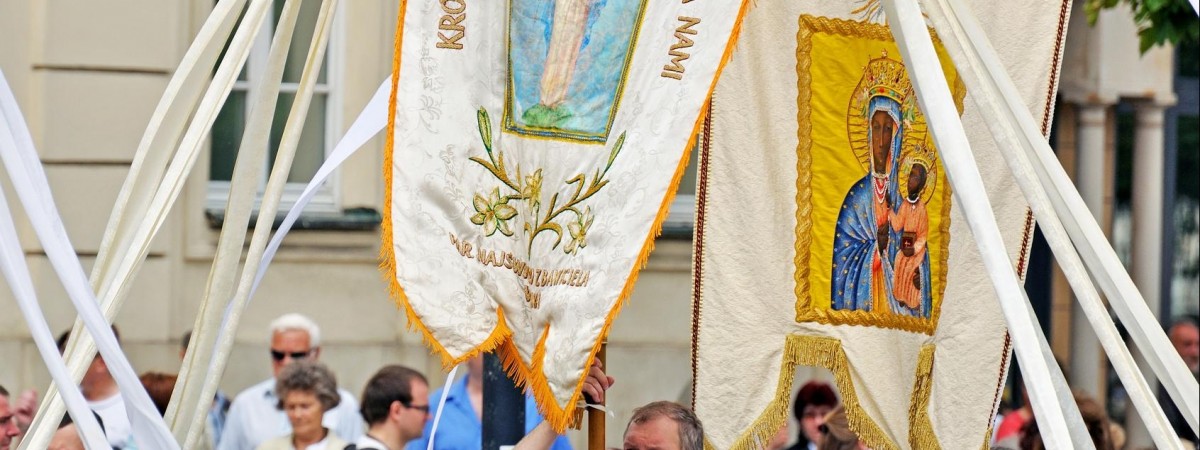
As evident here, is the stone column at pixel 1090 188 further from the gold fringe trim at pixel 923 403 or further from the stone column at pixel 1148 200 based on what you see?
the gold fringe trim at pixel 923 403

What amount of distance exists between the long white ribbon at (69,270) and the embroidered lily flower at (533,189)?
3.02ft

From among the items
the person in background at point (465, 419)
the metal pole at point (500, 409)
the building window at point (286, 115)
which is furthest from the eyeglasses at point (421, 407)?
Answer: the building window at point (286, 115)

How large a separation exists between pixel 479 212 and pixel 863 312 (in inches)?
45.1

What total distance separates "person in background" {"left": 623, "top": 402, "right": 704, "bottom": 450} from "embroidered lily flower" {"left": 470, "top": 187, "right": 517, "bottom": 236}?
0.69 meters

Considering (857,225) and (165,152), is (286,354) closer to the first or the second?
(165,152)

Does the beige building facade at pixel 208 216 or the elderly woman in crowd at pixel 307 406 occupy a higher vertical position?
the beige building facade at pixel 208 216

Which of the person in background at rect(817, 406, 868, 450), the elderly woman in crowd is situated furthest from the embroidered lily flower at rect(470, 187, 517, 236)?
the person in background at rect(817, 406, 868, 450)

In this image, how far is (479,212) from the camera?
4.11 meters

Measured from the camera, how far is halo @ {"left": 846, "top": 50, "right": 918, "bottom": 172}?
4664mm

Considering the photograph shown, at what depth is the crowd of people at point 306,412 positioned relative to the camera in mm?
5730

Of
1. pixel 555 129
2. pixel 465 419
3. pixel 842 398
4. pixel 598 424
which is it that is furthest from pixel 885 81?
pixel 465 419

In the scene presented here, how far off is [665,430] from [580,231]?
0.70 m

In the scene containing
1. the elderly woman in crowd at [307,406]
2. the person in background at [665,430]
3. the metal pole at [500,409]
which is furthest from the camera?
the elderly woman in crowd at [307,406]

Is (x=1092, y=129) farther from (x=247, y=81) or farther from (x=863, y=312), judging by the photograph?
(x=863, y=312)
